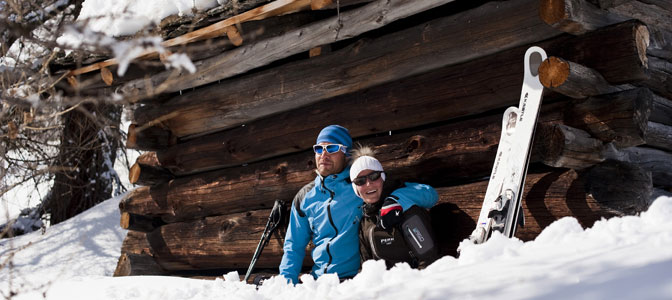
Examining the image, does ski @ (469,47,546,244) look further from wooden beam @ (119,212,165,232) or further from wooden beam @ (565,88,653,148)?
wooden beam @ (119,212,165,232)

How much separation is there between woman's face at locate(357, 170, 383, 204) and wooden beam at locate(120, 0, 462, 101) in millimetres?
1269

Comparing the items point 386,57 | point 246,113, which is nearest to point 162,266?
point 246,113

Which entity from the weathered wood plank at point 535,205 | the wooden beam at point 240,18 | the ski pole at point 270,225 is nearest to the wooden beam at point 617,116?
the weathered wood plank at point 535,205

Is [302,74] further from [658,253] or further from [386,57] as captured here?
[658,253]

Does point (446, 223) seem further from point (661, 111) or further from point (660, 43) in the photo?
point (660, 43)

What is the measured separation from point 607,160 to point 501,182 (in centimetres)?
67

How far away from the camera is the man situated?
479cm

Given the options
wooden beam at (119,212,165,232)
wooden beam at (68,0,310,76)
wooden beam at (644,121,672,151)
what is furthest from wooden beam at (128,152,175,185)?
wooden beam at (644,121,672,151)

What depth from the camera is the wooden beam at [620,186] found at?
3.92m

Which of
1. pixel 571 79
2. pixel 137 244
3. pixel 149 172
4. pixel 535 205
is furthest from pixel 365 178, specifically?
pixel 137 244

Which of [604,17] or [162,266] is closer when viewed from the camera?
[604,17]

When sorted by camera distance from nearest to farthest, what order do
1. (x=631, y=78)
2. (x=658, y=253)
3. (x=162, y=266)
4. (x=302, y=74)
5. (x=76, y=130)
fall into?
(x=658, y=253), (x=631, y=78), (x=302, y=74), (x=162, y=266), (x=76, y=130)

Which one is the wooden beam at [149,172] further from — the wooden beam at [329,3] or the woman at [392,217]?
the woman at [392,217]

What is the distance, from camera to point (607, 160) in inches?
161
